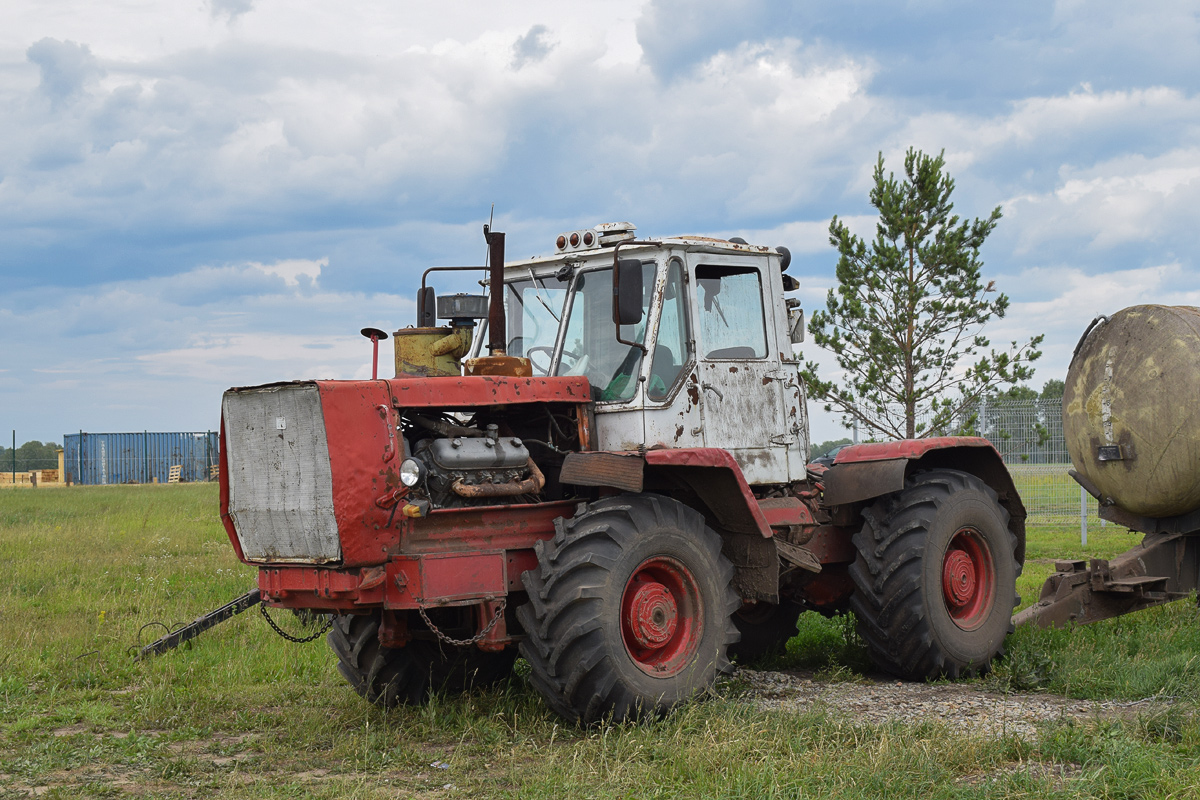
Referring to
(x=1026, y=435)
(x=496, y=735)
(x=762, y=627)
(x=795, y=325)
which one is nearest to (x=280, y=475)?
(x=496, y=735)

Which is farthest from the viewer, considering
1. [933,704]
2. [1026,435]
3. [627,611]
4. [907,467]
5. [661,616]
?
[1026,435]

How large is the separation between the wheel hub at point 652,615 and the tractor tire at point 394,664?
1513 mm

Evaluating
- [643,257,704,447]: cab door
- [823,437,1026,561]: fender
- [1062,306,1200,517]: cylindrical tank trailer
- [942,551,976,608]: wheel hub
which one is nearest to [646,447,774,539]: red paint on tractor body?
[643,257,704,447]: cab door

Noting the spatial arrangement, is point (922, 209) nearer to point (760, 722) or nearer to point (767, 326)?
point (767, 326)

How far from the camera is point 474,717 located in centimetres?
689

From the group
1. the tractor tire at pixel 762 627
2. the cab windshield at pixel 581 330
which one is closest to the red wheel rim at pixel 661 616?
the cab windshield at pixel 581 330

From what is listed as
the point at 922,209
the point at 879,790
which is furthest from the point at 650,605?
the point at 922,209

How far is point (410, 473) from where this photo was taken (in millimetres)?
5988

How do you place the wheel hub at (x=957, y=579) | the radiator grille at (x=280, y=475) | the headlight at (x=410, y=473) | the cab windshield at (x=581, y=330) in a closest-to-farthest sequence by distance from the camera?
the headlight at (x=410, y=473) < the radiator grille at (x=280, y=475) < the cab windshield at (x=581, y=330) < the wheel hub at (x=957, y=579)

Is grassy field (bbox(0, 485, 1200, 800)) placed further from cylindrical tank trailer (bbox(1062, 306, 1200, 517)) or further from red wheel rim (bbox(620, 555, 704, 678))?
cylindrical tank trailer (bbox(1062, 306, 1200, 517))

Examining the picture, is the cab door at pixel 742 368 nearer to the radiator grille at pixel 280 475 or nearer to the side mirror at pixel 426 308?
the side mirror at pixel 426 308

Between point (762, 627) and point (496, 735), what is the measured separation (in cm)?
306

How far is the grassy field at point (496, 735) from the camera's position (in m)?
5.27

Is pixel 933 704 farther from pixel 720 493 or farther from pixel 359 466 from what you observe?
pixel 359 466
